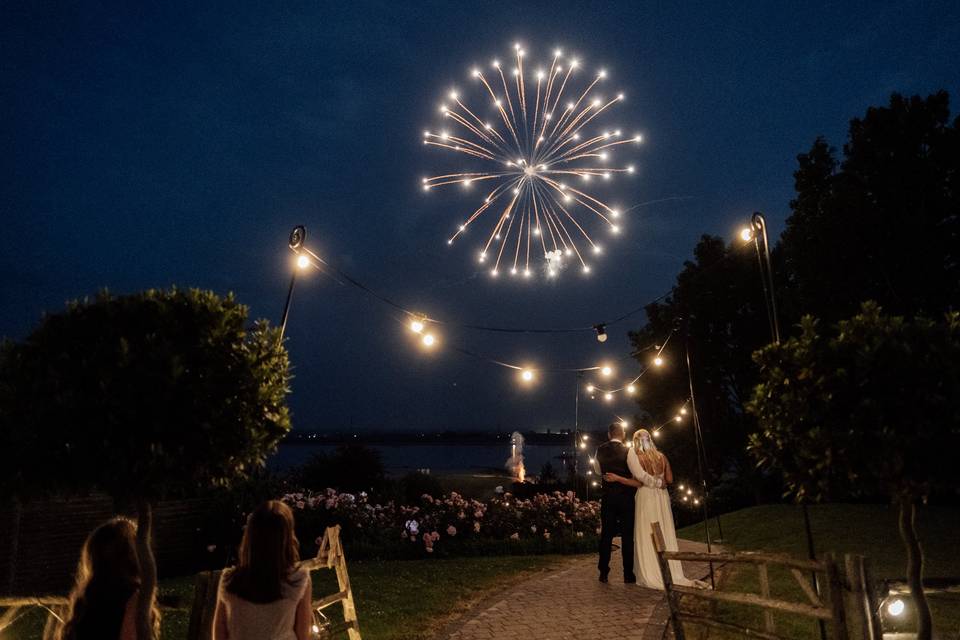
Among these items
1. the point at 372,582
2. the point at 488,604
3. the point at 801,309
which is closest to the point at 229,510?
the point at 372,582

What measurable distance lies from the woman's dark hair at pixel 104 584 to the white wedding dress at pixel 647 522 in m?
7.43

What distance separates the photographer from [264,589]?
390 centimetres

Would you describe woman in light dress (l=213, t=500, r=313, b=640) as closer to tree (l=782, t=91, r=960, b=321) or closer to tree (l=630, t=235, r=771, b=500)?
tree (l=782, t=91, r=960, b=321)

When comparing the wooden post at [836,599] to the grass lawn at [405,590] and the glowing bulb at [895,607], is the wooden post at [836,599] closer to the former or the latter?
the glowing bulb at [895,607]

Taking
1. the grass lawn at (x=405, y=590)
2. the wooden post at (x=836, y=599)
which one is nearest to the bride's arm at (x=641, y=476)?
the grass lawn at (x=405, y=590)

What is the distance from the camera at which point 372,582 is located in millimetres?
10664

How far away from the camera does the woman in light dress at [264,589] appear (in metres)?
3.87

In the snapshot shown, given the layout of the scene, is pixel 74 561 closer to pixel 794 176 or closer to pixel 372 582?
pixel 372 582

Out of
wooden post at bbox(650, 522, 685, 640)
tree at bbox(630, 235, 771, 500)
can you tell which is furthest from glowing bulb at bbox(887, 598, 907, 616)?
tree at bbox(630, 235, 771, 500)

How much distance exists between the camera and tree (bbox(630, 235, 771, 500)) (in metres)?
29.3

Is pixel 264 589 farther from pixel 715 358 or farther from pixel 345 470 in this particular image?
pixel 715 358

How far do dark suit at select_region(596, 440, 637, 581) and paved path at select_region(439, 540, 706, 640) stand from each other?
43 cm

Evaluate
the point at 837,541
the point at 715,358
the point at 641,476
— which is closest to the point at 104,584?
the point at 641,476

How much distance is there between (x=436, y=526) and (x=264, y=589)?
10.7 metres
